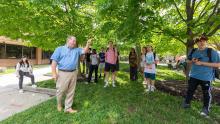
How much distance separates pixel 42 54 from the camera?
41.2m

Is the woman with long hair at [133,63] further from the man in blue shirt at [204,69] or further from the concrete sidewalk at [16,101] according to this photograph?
the man in blue shirt at [204,69]

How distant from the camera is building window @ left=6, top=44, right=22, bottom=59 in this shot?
106ft

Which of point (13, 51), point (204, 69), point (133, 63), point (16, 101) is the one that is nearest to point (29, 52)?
point (13, 51)

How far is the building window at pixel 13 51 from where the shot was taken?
3219cm

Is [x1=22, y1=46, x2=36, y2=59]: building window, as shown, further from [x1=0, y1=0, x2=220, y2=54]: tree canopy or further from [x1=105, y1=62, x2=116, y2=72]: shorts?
[x1=105, y1=62, x2=116, y2=72]: shorts

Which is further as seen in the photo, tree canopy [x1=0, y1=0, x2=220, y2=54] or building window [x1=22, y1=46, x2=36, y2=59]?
building window [x1=22, y1=46, x2=36, y2=59]

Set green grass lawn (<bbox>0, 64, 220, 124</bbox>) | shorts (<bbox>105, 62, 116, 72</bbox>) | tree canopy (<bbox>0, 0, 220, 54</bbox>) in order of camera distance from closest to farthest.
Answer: green grass lawn (<bbox>0, 64, 220, 124</bbox>) → tree canopy (<bbox>0, 0, 220, 54</bbox>) → shorts (<bbox>105, 62, 116, 72</bbox>)

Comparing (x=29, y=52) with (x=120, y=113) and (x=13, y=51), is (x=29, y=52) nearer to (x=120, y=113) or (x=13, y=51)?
(x=13, y=51)

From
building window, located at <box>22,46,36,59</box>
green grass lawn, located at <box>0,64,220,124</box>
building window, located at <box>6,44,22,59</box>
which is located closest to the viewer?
green grass lawn, located at <box>0,64,220,124</box>

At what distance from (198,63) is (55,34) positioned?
21.4ft

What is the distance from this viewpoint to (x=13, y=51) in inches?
1312

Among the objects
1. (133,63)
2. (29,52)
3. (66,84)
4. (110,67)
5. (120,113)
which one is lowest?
(120,113)

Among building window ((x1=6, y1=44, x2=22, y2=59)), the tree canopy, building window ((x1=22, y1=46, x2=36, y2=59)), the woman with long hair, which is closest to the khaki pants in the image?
the tree canopy


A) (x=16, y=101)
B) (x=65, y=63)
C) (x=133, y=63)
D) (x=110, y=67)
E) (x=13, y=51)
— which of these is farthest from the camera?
(x=13, y=51)
